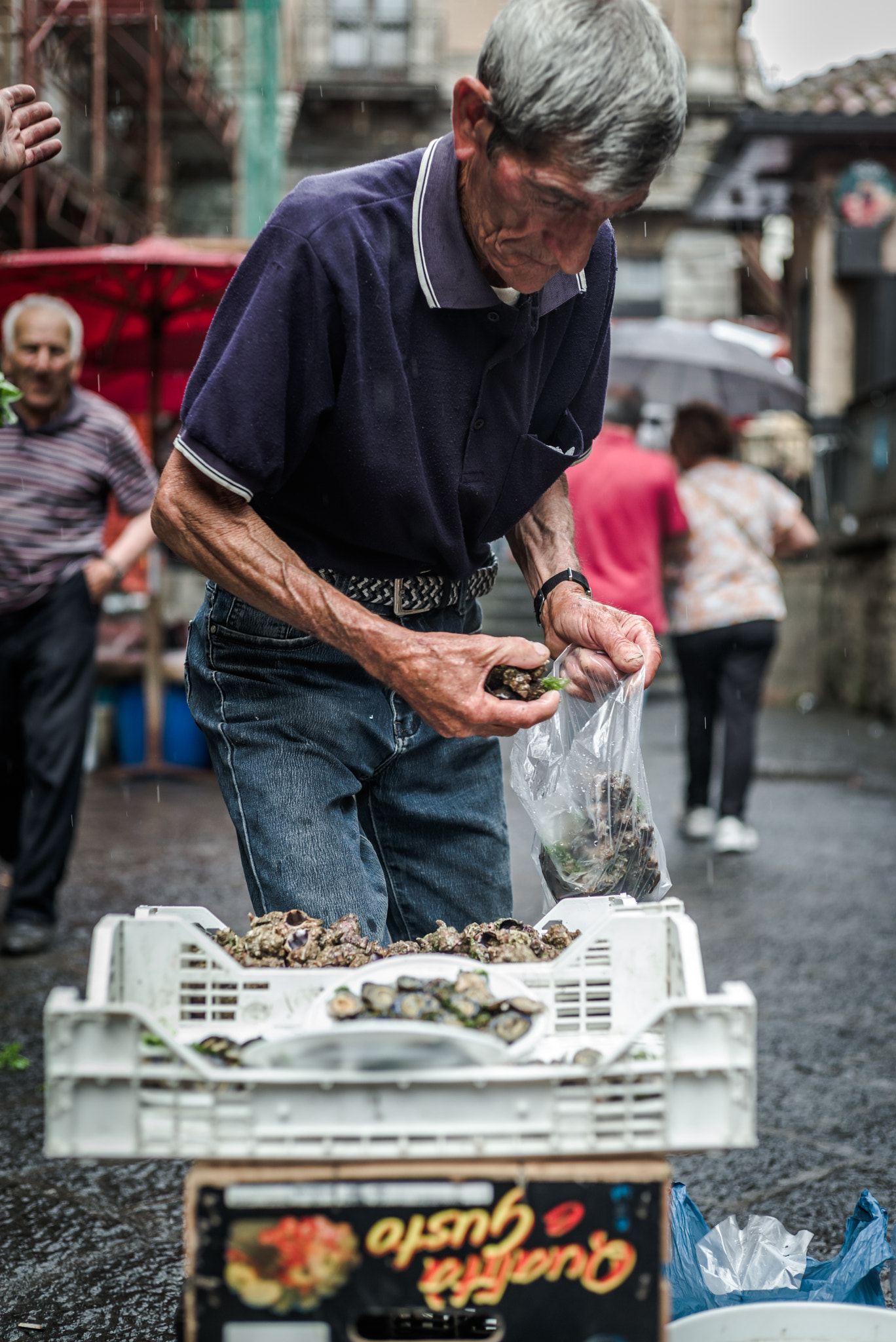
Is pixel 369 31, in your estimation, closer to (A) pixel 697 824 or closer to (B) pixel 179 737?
(B) pixel 179 737

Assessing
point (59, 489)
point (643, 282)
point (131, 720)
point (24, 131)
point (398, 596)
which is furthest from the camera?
point (643, 282)

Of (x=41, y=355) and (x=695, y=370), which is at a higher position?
(x=41, y=355)

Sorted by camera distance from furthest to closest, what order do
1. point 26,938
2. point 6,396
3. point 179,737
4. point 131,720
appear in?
point 131,720 < point 179,737 < point 26,938 < point 6,396

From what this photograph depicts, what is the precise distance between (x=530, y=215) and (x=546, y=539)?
0.72 meters

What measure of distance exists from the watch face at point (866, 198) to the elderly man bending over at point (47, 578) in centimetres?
1095

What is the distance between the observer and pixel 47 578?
4918mm

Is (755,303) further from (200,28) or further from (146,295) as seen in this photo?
(146,295)

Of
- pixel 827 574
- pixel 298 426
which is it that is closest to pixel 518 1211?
pixel 298 426

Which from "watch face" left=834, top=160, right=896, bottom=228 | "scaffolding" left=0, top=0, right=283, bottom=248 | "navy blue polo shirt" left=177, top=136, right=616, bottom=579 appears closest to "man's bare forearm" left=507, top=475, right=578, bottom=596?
"navy blue polo shirt" left=177, top=136, right=616, bottom=579

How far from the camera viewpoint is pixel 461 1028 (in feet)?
4.26

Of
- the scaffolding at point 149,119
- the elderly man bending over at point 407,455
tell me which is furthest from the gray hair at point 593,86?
the scaffolding at point 149,119

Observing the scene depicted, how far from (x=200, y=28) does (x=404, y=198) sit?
17536 millimetres

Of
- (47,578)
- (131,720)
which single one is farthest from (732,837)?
(131,720)

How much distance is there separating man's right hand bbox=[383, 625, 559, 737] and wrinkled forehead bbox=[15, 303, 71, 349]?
147 inches
